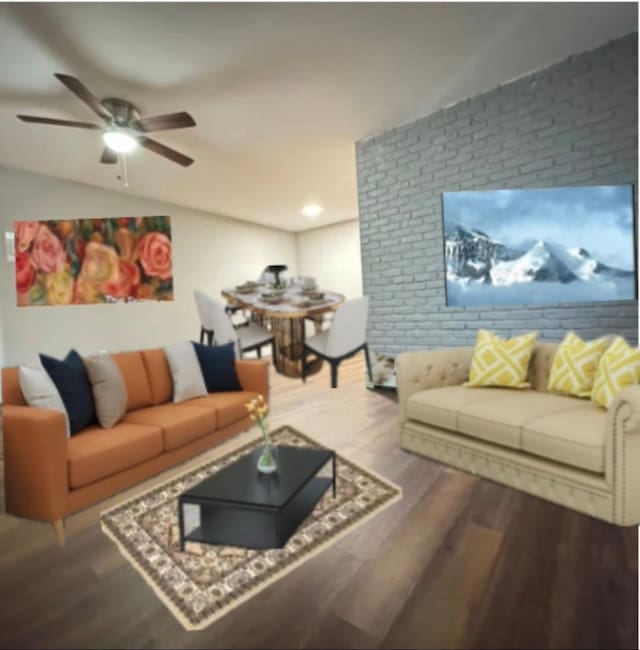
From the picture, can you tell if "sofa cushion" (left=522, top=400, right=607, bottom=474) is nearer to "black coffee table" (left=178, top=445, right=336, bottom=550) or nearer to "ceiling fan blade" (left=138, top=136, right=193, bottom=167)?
"black coffee table" (left=178, top=445, right=336, bottom=550)

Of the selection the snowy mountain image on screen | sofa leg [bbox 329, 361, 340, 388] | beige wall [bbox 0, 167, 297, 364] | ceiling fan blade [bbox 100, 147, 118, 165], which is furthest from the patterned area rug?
ceiling fan blade [bbox 100, 147, 118, 165]

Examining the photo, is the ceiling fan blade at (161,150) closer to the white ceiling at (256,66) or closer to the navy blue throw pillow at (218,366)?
the white ceiling at (256,66)

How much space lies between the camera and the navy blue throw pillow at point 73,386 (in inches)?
75.8

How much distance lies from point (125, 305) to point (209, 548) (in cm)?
126

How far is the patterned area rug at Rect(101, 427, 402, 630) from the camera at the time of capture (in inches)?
51.6

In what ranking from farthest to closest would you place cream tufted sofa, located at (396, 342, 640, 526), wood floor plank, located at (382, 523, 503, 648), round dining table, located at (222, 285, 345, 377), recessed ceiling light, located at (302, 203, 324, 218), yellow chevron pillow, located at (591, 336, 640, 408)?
recessed ceiling light, located at (302, 203, 324, 218) < round dining table, located at (222, 285, 345, 377) < yellow chevron pillow, located at (591, 336, 640, 408) < cream tufted sofa, located at (396, 342, 640, 526) < wood floor plank, located at (382, 523, 503, 648)

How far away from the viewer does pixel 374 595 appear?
1.30 m

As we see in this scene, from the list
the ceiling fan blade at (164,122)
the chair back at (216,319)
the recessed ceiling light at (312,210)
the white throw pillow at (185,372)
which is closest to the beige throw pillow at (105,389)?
the white throw pillow at (185,372)

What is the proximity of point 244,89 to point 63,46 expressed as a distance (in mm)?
1059

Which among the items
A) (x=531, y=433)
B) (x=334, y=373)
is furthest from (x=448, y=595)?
(x=334, y=373)

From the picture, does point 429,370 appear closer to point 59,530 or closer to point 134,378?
point 134,378

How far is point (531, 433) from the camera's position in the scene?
6.13 feet

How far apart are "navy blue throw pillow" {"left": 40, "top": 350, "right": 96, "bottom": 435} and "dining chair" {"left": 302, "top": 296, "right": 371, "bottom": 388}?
1205 millimetres

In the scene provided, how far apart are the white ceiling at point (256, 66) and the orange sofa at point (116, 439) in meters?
1.13
